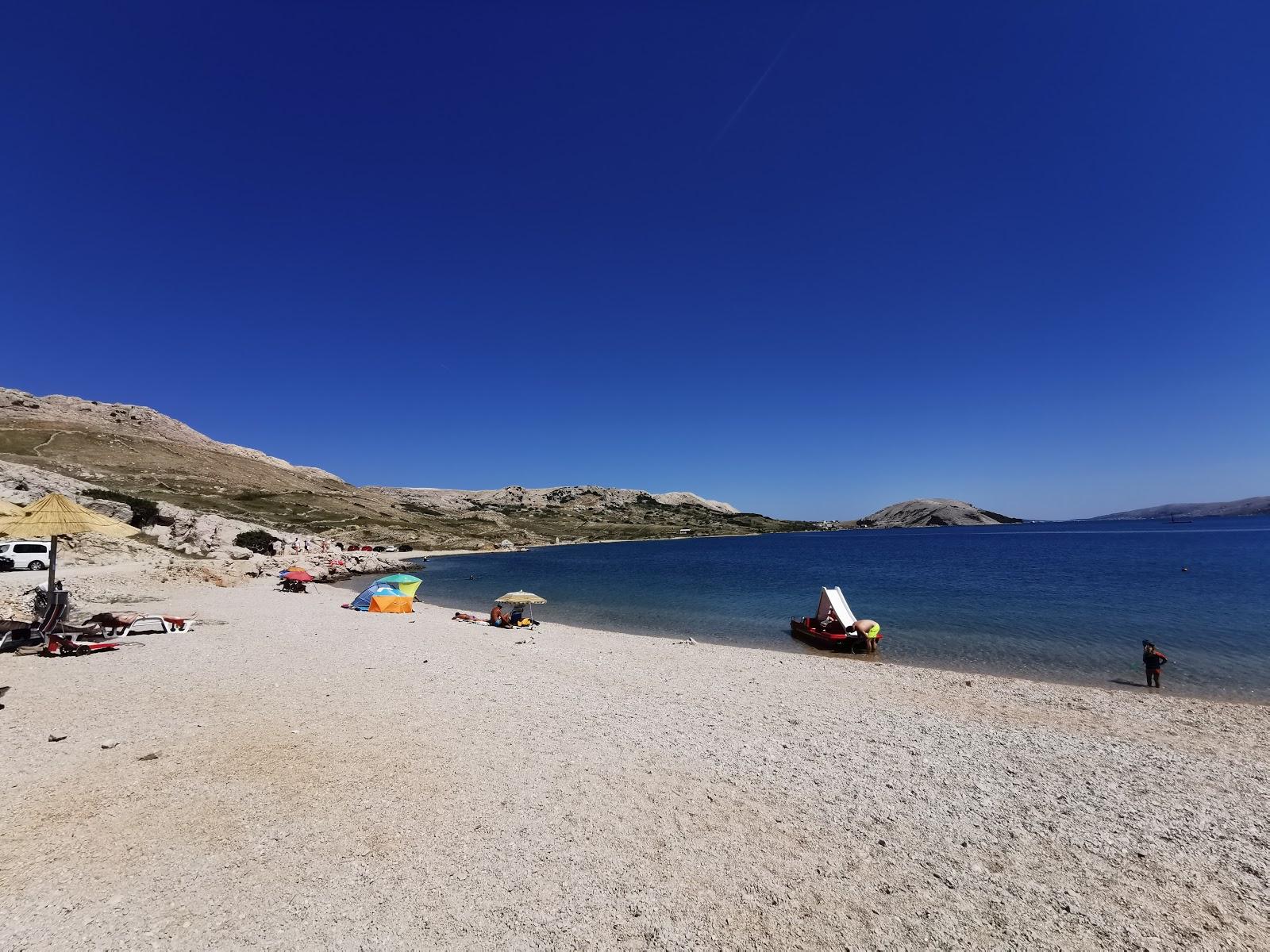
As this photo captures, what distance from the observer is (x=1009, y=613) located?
34.0 metres

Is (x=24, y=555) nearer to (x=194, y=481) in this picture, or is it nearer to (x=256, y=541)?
(x=256, y=541)

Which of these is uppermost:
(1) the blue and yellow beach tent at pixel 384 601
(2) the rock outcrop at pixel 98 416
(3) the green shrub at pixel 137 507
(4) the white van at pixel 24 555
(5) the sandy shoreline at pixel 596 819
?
(2) the rock outcrop at pixel 98 416

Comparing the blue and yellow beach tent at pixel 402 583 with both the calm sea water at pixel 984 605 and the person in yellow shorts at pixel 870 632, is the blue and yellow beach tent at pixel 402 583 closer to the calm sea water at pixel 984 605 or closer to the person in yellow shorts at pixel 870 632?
the calm sea water at pixel 984 605

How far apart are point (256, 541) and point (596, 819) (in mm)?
65716

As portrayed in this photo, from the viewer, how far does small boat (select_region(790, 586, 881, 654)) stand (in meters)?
25.4

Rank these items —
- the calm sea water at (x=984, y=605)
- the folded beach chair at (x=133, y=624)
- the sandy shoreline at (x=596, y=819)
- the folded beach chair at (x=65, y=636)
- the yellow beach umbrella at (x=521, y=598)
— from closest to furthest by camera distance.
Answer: the sandy shoreline at (x=596, y=819) → the folded beach chair at (x=65, y=636) → the folded beach chair at (x=133, y=624) → the calm sea water at (x=984, y=605) → the yellow beach umbrella at (x=521, y=598)

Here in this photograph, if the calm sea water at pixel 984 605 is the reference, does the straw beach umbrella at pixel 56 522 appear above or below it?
above

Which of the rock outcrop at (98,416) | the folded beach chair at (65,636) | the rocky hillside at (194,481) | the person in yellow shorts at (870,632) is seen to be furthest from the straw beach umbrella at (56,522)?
the rock outcrop at (98,416)

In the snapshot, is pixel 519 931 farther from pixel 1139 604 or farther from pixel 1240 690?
pixel 1139 604

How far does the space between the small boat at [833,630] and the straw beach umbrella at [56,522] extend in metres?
26.5

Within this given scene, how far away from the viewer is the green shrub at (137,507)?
52.4 metres

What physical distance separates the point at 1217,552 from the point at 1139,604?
212ft

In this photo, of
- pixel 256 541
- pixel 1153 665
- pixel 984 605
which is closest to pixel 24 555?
pixel 256 541

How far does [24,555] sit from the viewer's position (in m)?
34.9
